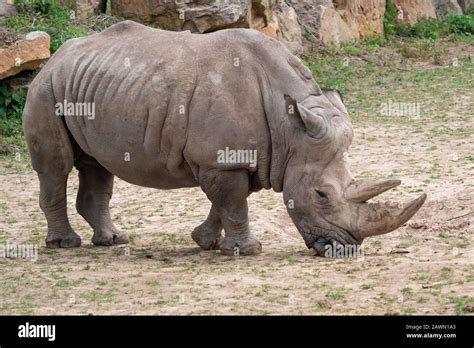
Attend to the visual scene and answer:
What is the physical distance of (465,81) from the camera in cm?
1844

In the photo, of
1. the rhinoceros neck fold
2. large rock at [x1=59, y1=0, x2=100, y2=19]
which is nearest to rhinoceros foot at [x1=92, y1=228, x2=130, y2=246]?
the rhinoceros neck fold

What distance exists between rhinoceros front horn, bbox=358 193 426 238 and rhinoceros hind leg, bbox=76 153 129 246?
8.11ft

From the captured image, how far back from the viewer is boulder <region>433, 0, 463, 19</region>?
25.7 meters

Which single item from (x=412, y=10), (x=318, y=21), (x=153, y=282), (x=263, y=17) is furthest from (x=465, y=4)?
(x=153, y=282)

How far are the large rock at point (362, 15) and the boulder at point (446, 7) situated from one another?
318cm

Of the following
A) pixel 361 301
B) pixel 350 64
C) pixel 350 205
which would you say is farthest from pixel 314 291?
pixel 350 64

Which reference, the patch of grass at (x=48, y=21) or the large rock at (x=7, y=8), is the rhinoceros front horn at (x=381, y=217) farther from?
the large rock at (x=7, y=8)

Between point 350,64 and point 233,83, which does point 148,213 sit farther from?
point 350,64

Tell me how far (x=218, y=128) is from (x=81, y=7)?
29.7ft

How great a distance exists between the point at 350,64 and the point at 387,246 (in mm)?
10010

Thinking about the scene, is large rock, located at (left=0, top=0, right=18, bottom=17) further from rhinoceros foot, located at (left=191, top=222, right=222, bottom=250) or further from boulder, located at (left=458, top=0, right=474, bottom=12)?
boulder, located at (left=458, top=0, right=474, bottom=12)

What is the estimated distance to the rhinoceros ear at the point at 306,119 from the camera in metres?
9.56

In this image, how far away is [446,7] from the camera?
25.8 metres

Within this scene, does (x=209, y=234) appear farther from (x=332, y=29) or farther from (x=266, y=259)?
(x=332, y=29)
